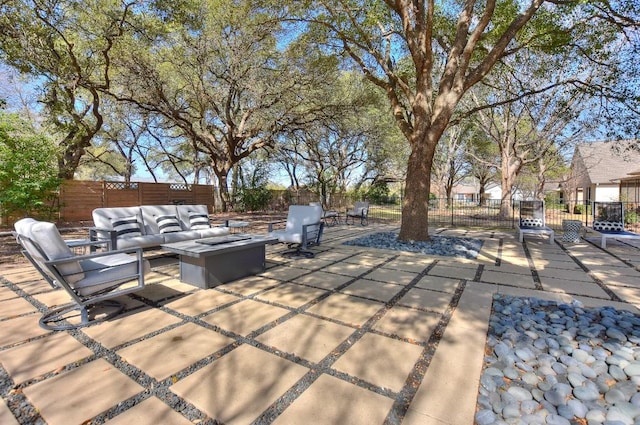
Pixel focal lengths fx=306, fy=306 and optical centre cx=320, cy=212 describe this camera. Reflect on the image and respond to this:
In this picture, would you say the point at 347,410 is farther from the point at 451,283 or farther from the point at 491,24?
the point at 491,24

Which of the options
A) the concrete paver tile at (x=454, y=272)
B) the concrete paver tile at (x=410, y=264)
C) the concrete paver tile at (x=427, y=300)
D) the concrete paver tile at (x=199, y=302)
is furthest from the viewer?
the concrete paver tile at (x=410, y=264)

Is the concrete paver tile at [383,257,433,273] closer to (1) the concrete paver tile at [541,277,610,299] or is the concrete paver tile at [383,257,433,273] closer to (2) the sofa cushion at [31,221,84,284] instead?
(1) the concrete paver tile at [541,277,610,299]

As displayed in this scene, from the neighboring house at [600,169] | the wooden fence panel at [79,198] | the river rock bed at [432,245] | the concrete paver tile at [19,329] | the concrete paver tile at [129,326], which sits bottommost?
the concrete paver tile at [129,326]

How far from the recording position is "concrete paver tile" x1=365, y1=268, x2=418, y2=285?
12.5 feet

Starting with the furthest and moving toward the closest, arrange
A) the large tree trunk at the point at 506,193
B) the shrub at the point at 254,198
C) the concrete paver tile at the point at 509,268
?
the shrub at the point at 254,198 → the large tree trunk at the point at 506,193 → the concrete paver tile at the point at 509,268

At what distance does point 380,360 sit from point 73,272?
2464 mm

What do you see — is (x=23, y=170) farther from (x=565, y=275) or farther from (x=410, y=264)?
(x=565, y=275)

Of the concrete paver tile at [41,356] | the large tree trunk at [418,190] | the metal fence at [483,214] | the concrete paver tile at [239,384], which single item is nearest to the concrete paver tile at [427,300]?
the concrete paver tile at [239,384]

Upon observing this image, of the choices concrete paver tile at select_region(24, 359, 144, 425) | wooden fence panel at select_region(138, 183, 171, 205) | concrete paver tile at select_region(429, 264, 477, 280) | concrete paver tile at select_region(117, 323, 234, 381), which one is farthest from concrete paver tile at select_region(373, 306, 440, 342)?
wooden fence panel at select_region(138, 183, 171, 205)

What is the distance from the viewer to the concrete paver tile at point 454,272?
403 centimetres

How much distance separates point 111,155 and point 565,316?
93.5 ft

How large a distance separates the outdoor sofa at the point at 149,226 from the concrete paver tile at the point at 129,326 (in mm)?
1795

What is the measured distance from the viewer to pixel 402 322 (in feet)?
8.52

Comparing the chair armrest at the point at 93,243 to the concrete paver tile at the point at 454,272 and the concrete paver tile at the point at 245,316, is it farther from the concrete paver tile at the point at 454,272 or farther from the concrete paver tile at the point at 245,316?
the concrete paver tile at the point at 454,272
